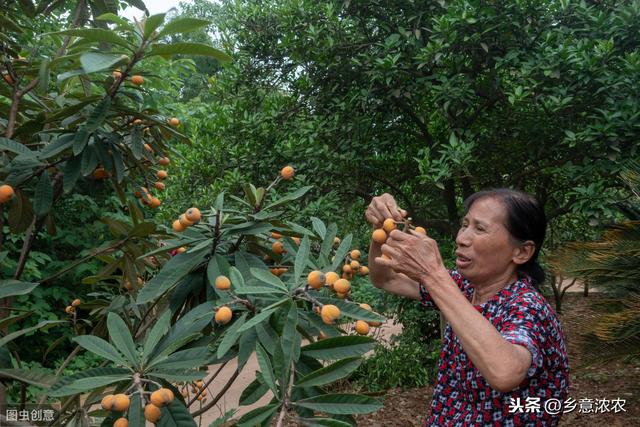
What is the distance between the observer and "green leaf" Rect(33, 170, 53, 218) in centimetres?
183

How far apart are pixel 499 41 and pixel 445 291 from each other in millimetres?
2755

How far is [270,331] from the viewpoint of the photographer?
1.32m

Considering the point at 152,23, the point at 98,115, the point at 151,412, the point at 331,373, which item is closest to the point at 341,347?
the point at 331,373

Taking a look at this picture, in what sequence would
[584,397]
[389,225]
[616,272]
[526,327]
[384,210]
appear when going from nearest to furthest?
[526,327]
[389,225]
[384,210]
[616,272]
[584,397]

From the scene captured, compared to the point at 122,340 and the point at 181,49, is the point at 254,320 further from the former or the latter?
the point at 181,49

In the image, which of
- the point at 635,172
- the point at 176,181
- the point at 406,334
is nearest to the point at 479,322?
the point at 635,172

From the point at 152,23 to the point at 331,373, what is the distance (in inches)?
41.7

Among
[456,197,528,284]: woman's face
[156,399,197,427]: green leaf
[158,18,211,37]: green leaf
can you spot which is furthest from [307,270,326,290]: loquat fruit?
[158,18,211,37]: green leaf

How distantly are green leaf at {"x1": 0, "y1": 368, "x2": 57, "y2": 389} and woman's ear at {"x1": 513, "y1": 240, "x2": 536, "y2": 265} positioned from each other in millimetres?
1391

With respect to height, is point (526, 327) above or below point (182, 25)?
below

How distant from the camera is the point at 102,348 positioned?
1.31 metres

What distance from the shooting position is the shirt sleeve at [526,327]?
4.39 ft

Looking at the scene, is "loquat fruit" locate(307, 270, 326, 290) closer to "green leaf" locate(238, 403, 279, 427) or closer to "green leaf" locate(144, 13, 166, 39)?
"green leaf" locate(238, 403, 279, 427)

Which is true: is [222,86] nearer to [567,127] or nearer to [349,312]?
[567,127]
